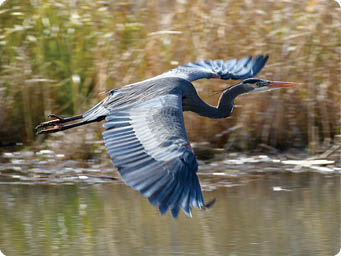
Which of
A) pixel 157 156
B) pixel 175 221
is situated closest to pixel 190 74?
pixel 175 221

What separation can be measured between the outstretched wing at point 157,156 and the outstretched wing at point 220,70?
43.6 inches

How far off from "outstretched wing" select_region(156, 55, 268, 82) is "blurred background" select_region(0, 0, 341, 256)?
1070 mm

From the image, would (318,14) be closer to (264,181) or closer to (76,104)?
(264,181)

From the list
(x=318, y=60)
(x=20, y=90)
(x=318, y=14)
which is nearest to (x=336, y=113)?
(x=318, y=60)

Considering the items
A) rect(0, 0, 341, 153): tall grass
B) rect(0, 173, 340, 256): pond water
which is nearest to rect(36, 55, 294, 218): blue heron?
rect(0, 173, 340, 256): pond water

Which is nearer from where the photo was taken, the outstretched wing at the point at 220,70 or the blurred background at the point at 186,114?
the outstretched wing at the point at 220,70

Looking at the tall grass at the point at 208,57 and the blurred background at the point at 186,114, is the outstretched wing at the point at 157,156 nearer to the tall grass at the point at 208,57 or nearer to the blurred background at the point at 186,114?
the blurred background at the point at 186,114

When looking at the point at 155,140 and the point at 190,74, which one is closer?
the point at 155,140

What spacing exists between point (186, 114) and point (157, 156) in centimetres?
317

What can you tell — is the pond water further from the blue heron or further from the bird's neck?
the bird's neck

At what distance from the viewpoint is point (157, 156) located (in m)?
3.99

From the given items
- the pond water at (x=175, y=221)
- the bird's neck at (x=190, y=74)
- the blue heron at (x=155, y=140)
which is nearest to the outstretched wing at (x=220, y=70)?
the bird's neck at (x=190, y=74)

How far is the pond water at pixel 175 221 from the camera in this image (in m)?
4.77

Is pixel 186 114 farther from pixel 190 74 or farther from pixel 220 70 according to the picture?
pixel 190 74
